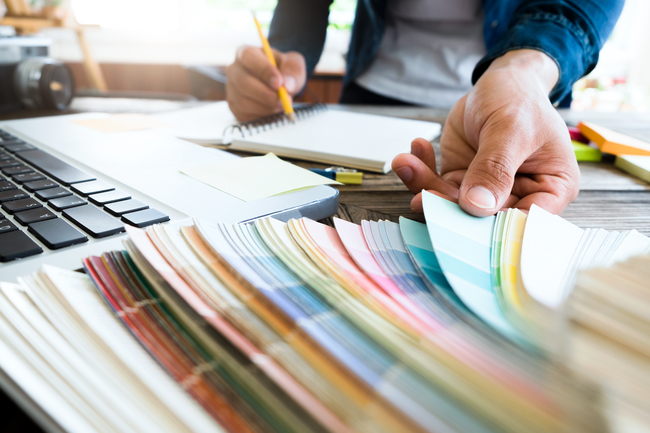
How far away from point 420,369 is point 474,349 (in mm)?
25

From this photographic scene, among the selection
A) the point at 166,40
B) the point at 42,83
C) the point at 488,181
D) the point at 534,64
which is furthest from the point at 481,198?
the point at 166,40

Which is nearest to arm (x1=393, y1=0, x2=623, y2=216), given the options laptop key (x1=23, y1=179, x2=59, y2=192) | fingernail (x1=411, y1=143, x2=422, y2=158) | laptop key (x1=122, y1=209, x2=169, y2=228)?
fingernail (x1=411, y1=143, x2=422, y2=158)

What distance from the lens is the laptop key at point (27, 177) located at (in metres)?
0.37

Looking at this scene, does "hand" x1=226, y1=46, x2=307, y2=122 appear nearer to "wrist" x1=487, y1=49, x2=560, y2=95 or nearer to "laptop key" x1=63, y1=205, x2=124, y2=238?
"wrist" x1=487, y1=49, x2=560, y2=95

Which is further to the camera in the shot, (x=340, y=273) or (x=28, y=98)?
(x=28, y=98)

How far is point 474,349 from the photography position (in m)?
0.16

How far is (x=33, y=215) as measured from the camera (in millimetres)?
295

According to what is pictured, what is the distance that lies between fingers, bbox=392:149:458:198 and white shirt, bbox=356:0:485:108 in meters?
0.77

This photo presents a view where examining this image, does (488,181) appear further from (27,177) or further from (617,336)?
(27,177)

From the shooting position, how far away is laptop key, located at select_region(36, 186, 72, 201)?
331 mm

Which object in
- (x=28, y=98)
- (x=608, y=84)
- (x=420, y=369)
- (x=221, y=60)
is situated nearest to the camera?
(x=420, y=369)

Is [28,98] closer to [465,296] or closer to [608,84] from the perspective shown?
[465,296]

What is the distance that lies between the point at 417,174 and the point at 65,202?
0.32 metres

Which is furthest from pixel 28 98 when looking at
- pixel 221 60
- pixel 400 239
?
pixel 221 60
